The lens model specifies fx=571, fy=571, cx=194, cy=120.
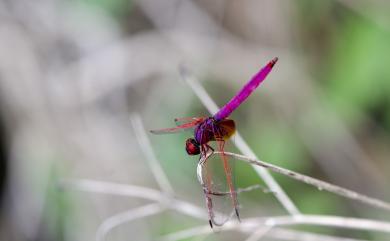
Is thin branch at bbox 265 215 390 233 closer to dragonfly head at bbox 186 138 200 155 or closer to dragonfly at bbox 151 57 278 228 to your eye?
dragonfly at bbox 151 57 278 228

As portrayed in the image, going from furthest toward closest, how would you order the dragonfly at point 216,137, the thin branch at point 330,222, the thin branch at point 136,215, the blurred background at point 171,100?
1. the blurred background at point 171,100
2. the thin branch at point 136,215
3. the thin branch at point 330,222
4. the dragonfly at point 216,137

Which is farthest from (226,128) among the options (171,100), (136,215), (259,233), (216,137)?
(171,100)

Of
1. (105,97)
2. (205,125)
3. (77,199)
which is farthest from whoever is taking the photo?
(105,97)

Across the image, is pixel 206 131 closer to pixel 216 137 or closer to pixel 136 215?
pixel 216 137

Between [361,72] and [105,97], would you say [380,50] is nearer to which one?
[361,72]

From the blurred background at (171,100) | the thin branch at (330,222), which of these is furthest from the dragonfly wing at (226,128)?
the blurred background at (171,100)

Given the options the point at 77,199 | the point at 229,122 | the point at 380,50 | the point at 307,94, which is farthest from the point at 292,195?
the point at 229,122

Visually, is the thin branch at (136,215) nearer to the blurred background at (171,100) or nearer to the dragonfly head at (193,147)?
the dragonfly head at (193,147)

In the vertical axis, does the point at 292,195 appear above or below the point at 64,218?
below
